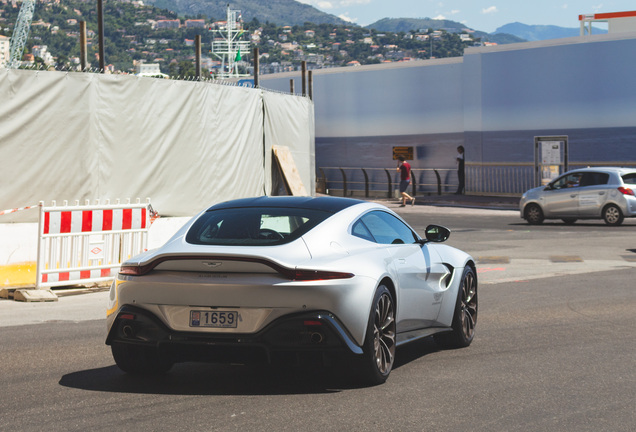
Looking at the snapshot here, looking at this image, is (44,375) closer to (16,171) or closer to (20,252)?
(20,252)

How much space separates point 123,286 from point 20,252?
7.32m

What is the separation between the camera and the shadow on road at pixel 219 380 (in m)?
7.14

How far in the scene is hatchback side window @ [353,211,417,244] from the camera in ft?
26.4

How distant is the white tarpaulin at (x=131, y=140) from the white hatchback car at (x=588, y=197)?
9.74 metres

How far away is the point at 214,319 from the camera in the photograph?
271 inches

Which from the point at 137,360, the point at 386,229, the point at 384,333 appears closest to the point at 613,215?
the point at 386,229

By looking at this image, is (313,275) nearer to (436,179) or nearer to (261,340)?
(261,340)

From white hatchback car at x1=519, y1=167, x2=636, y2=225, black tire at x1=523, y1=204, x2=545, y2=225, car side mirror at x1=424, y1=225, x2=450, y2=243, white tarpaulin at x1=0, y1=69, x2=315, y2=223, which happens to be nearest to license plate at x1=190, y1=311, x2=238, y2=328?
car side mirror at x1=424, y1=225, x2=450, y2=243

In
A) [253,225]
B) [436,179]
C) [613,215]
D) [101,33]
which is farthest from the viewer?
[436,179]

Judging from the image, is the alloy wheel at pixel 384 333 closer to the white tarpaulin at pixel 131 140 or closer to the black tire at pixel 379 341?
the black tire at pixel 379 341

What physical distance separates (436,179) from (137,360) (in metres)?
37.7

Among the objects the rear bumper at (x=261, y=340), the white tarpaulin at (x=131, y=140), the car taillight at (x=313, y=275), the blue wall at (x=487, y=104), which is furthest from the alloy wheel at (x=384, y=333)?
the blue wall at (x=487, y=104)

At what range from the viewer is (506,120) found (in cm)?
4100

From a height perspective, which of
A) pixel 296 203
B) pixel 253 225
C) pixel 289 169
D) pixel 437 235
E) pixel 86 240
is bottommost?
pixel 86 240
